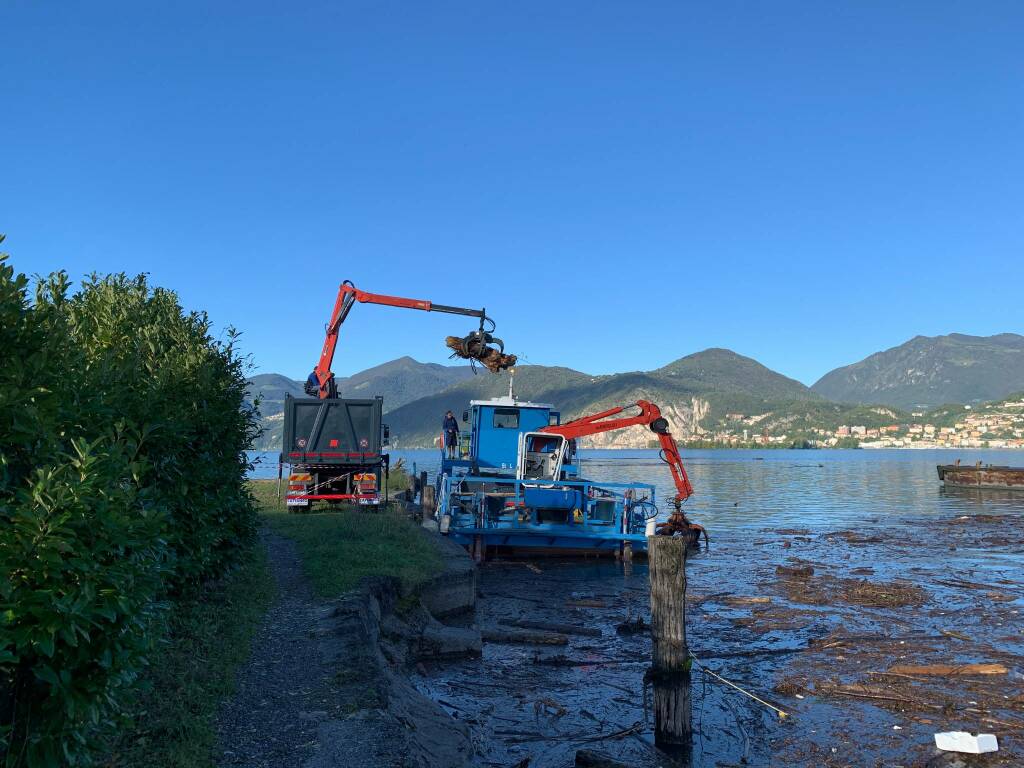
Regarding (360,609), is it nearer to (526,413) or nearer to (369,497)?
(369,497)

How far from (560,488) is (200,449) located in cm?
1356

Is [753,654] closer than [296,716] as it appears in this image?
No

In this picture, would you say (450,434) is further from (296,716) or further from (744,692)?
(296,716)

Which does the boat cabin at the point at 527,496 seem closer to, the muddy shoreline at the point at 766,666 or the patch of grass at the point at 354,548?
the muddy shoreline at the point at 766,666

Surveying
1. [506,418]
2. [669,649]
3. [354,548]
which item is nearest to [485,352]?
[506,418]

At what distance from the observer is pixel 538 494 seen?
21078mm

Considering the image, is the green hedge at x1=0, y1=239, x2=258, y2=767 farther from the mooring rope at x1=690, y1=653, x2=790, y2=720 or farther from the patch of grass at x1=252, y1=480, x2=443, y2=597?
the mooring rope at x1=690, y1=653, x2=790, y2=720

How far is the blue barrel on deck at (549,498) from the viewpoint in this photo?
20969mm

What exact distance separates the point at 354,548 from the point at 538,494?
786 cm

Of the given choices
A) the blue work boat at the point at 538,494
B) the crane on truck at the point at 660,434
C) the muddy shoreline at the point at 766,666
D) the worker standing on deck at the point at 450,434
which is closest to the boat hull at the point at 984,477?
the muddy shoreline at the point at 766,666

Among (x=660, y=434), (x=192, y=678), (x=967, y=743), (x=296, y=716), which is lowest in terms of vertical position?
(x=967, y=743)

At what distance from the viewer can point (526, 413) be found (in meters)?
24.9

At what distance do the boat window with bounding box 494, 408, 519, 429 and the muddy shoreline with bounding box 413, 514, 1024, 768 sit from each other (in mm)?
5159

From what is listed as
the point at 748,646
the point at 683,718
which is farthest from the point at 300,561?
the point at 748,646
